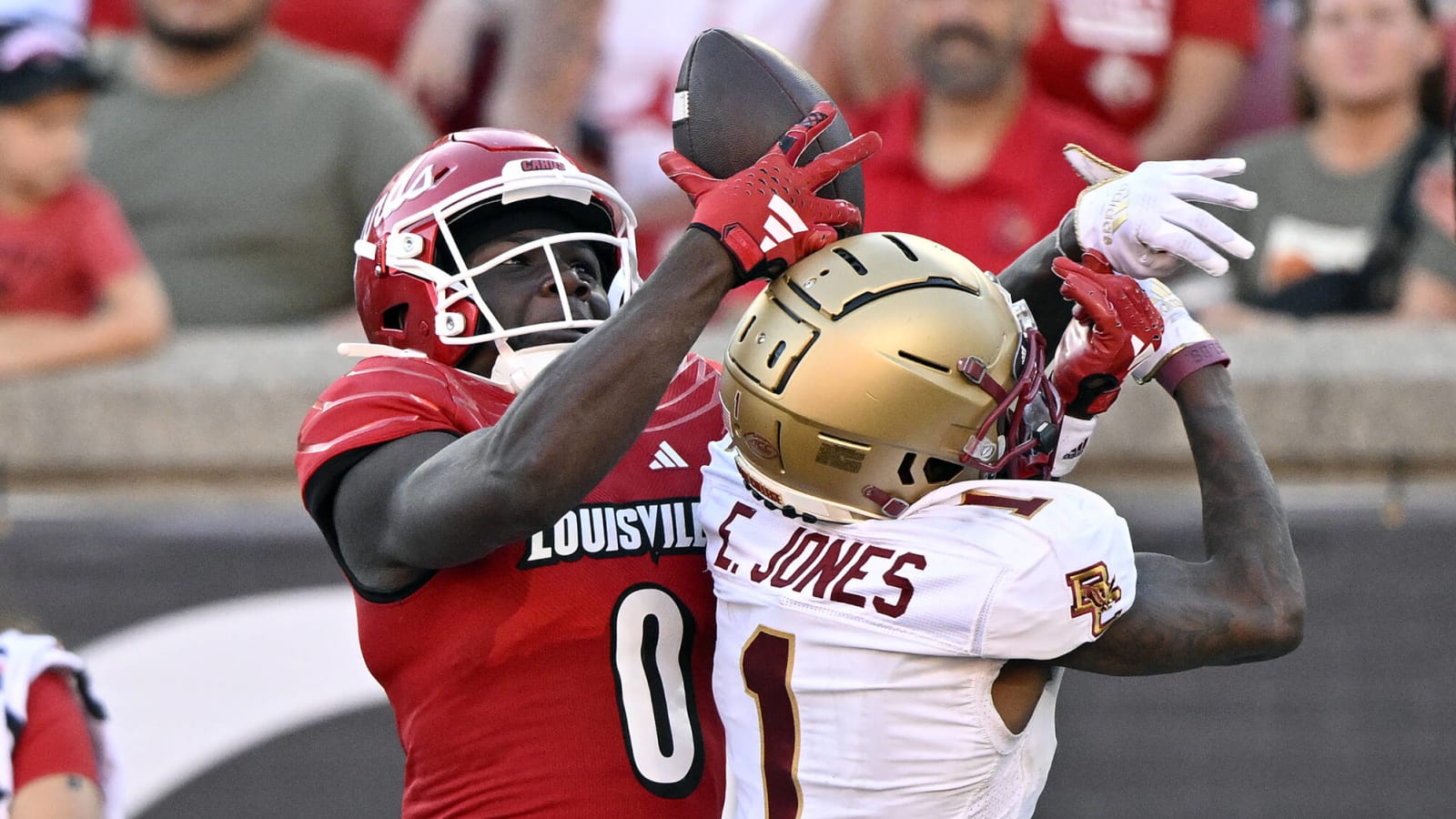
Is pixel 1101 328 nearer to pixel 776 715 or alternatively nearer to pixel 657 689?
pixel 776 715

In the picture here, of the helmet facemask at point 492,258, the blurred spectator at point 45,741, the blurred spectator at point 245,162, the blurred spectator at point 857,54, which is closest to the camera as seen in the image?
the helmet facemask at point 492,258

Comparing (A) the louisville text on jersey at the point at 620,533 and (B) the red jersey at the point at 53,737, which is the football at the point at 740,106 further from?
(B) the red jersey at the point at 53,737

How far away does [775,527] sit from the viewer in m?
2.67

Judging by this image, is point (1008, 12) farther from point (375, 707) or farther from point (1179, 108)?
point (375, 707)

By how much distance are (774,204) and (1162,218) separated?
54cm

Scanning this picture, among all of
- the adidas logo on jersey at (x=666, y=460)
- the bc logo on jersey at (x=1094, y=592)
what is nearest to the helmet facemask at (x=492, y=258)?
the adidas logo on jersey at (x=666, y=460)

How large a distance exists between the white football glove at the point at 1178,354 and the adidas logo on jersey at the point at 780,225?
25.0 inches

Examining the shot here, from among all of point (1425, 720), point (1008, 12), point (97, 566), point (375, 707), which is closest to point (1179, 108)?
point (1008, 12)

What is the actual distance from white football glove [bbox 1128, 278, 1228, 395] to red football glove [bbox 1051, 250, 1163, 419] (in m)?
0.11

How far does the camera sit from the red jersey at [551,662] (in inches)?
112

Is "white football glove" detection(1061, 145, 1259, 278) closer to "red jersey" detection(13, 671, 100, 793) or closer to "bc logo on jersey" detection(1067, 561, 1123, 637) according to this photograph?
"bc logo on jersey" detection(1067, 561, 1123, 637)

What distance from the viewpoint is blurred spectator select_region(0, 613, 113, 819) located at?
10.9ft

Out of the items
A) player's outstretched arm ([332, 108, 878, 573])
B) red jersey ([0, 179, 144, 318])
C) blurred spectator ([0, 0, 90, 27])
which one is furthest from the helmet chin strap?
blurred spectator ([0, 0, 90, 27])

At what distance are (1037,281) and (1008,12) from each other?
8.88 ft
